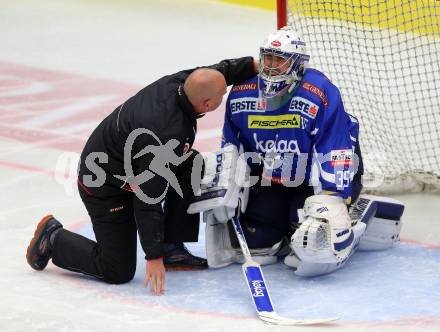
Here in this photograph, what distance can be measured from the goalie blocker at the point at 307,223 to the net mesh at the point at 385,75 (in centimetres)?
66

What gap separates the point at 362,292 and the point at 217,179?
711 millimetres

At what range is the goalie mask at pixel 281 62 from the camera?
12.9ft

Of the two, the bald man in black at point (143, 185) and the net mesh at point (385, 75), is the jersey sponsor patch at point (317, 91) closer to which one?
the bald man in black at point (143, 185)

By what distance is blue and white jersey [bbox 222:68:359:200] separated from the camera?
3.94m

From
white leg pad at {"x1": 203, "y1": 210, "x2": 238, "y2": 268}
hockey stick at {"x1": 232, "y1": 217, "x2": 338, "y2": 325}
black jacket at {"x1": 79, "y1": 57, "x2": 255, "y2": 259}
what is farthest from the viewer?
white leg pad at {"x1": 203, "y1": 210, "x2": 238, "y2": 268}

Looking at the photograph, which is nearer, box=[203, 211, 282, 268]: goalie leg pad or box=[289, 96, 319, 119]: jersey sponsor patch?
box=[289, 96, 319, 119]: jersey sponsor patch

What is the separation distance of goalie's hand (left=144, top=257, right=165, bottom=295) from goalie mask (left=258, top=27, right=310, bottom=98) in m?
0.78

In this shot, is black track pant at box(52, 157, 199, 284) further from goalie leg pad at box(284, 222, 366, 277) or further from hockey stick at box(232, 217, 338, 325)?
goalie leg pad at box(284, 222, 366, 277)

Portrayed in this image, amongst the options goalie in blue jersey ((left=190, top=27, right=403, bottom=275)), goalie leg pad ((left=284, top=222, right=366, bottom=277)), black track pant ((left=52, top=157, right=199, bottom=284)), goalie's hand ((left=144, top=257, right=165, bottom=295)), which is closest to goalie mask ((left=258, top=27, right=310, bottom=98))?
goalie in blue jersey ((left=190, top=27, right=403, bottom=275))

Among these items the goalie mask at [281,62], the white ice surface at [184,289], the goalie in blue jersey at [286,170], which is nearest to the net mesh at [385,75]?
the white ice surface at [184,289]

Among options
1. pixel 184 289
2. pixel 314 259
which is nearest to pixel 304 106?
pixel 314 259

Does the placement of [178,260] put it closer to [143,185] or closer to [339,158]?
[143,185]

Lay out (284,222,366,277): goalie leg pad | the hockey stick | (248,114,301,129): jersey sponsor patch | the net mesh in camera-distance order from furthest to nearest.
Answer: the net mesh → (248,114,301,129): jersey sponsor patch → (284,222,366,277): goalie leg pad → the hockey stick

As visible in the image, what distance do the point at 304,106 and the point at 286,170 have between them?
11.2 inches
